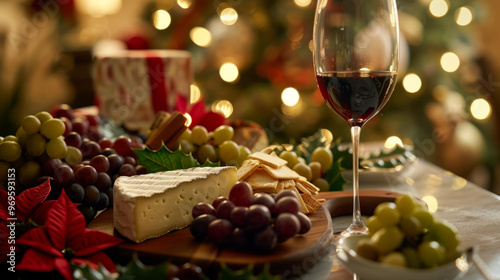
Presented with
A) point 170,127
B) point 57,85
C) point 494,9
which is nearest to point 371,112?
point 170,127

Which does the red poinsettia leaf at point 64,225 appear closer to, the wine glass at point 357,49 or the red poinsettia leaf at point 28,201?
the red poinsettia leaf at point 28,201

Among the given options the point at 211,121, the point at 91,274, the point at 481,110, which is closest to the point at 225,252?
the point at 91,274

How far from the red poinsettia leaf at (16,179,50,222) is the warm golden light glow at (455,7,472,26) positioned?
5.63 ft

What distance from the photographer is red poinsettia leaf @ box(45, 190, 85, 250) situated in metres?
0.56

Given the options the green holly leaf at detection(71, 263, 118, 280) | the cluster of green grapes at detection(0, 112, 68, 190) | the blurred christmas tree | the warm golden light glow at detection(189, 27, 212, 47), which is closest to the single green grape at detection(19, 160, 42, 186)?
the cluster of green grapes at detection(0, 112, 68, 190)

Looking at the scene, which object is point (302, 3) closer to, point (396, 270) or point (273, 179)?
point (273, 179)

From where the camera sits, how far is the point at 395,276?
0.46 meters

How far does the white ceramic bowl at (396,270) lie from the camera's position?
1.49 ft

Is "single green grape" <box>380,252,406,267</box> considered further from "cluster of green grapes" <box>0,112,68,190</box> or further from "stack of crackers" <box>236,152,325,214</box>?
"cluster of green grapes" <box>0,112,68,190</box>

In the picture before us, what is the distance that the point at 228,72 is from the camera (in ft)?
6.79

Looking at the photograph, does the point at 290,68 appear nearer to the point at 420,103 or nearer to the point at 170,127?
the point at 420,103

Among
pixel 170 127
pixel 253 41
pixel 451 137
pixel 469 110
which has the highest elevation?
pixel 253 41

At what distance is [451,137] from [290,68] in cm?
84

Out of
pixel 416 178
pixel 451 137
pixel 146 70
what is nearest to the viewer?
pixel 416 178
